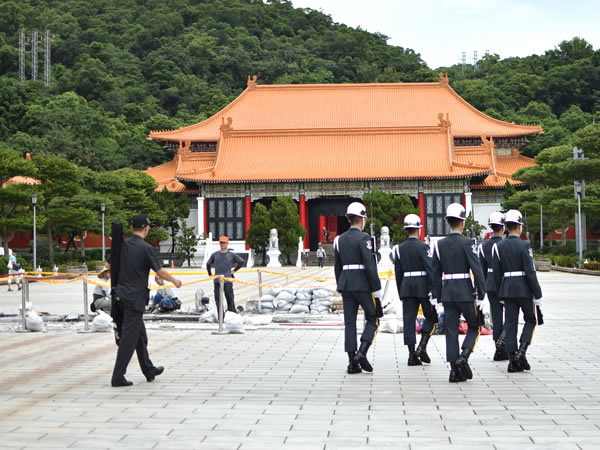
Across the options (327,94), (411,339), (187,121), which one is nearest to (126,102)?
(187,121)

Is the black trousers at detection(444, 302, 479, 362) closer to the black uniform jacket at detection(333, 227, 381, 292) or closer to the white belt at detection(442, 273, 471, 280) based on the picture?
the white belt at detection(442, 273, 471, 280)

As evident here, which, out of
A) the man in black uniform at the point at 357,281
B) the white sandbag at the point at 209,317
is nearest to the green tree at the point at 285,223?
the white sandbag at the point at 209,317

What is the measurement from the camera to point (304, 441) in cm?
535

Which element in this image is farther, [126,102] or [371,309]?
[126,102]

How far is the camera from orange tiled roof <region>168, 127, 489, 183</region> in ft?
150

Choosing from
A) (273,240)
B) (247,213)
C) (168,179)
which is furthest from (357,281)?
(168,179)

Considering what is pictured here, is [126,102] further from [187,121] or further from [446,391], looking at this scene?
[446,391]

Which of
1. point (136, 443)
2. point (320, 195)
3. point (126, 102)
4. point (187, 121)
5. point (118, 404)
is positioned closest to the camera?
point (136, 443)

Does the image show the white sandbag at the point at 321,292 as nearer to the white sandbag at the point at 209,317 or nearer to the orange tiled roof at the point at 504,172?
the white sandbag at the point at 209,317

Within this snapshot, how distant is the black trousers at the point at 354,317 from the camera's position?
8.28m

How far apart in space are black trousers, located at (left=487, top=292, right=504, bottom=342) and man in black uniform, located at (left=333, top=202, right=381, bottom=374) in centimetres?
158

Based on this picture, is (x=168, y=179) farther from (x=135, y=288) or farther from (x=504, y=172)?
(x=135, y=288)

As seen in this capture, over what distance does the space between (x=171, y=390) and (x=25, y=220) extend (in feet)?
85.2

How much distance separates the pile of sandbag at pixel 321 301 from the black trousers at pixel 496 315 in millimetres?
5681
